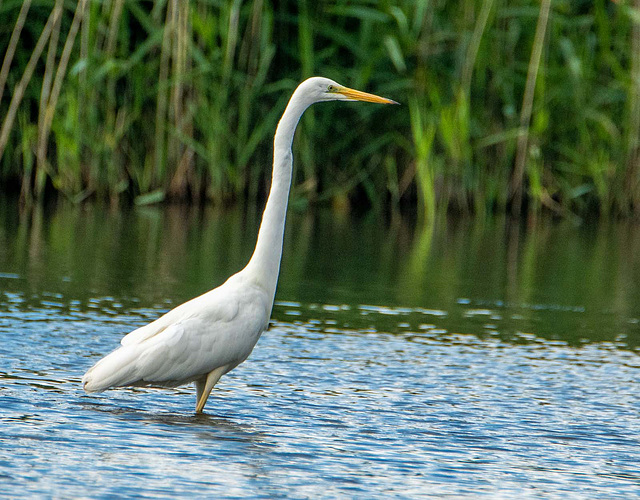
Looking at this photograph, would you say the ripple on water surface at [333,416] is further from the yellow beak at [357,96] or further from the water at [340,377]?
the yellow beak at [357,96]

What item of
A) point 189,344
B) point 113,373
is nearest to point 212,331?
point 189,344

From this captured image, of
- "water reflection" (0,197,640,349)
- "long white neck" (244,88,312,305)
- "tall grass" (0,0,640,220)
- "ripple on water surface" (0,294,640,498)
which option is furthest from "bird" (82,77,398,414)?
"tall grass" (0,0,640,220)

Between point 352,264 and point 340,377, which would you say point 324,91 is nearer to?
point 340,377

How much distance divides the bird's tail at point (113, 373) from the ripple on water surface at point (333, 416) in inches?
5.7

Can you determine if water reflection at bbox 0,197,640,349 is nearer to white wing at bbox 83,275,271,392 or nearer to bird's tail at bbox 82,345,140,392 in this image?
white wing at bbox 83,275,271,392

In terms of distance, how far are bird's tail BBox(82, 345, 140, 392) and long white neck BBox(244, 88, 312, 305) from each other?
0.80 m

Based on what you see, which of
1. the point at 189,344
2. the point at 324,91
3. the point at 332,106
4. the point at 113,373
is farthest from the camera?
the point at 332,106

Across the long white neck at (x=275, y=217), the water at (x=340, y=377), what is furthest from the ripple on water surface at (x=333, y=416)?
the long white neck at (x=275, y=217)

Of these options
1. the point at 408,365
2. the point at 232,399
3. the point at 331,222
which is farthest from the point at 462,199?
the point at 232,399

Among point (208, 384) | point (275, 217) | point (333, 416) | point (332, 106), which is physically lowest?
point (333, 416)

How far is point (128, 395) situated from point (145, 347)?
50cm

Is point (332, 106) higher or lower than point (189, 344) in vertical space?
higher

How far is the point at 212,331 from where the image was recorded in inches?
217

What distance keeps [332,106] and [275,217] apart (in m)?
9.28
